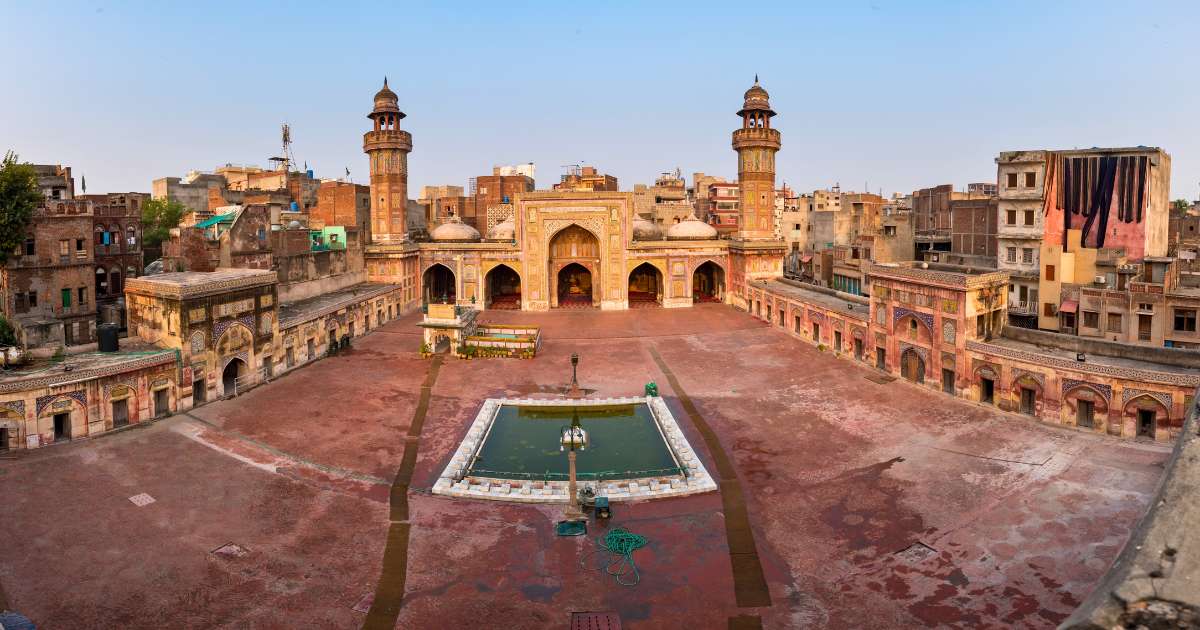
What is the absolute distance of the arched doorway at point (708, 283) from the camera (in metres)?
44.5

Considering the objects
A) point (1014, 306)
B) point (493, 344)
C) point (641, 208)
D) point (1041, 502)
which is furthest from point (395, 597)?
point (641, 208)

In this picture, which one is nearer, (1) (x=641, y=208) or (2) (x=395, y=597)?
(2) (x=395, y=597)

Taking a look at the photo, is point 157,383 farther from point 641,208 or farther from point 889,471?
point 641,208

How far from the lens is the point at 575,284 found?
48469mm

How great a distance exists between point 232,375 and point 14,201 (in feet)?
32.4

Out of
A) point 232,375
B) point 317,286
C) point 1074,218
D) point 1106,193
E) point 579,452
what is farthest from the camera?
point 317,286

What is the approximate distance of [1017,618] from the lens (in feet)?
37.1

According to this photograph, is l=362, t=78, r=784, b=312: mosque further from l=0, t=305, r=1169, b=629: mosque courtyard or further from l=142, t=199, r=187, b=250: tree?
l=0, t=305, r=1169, b=629: mosque courtyard

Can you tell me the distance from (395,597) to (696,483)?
23.0 feet

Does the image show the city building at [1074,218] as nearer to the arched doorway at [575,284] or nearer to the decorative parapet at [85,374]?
the arched doorway at [575,284]

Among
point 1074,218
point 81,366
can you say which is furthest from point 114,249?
point 1074,218

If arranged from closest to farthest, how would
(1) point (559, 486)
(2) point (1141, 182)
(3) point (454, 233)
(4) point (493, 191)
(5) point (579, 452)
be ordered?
(1) point (559, 486) < (5) point (579, 452) < (2) point (1141, 182) < (3) point (454, 233) < (4) point (493, 191)

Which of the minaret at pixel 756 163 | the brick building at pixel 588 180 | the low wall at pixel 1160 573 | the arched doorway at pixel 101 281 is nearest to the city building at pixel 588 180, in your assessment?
the brick building at pixel 588 180

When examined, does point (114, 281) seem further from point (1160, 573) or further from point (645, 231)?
point (1160, 573)
